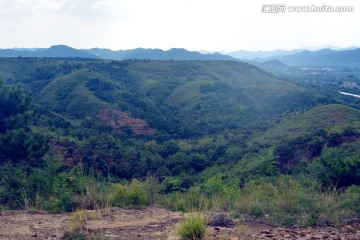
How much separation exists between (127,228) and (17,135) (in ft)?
38.7

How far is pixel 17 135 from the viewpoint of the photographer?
51.0 feet

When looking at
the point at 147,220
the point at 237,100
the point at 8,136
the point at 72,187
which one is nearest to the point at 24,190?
the point at 72,187

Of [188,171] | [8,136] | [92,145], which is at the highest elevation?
[8,136]

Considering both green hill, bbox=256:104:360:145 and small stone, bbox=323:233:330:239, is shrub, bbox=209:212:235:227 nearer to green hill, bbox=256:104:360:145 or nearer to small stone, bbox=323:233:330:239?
small stone, bbox=323:233:330:239

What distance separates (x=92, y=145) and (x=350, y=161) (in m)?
16.9

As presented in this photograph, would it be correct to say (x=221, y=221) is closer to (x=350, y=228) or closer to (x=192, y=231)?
(x=192, y=231)

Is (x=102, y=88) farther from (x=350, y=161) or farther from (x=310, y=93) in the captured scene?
(x=350, y=161)

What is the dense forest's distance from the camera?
6.84m

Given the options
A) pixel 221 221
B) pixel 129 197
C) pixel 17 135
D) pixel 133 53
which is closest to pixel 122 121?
pixel 17 135

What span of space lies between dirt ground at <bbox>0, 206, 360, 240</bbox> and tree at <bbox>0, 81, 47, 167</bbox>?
389 inches

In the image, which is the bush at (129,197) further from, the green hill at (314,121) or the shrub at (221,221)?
the green hill at (314,121)

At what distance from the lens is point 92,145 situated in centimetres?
2259

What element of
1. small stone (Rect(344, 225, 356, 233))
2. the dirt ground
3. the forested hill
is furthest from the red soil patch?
small stone (Rect(344, 225, 356, 233))

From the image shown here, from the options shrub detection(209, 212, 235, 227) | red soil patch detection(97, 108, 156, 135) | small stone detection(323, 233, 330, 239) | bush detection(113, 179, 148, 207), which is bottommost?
red soil patch detection(97, 108, 156, 135)
